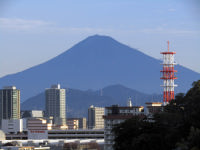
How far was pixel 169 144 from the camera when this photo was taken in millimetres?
59500

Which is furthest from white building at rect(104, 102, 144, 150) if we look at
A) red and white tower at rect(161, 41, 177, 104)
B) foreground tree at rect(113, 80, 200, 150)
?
foreground tree at rect(113, 80, 200, 150)

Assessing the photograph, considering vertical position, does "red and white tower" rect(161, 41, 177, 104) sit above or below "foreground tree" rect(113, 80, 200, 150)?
above

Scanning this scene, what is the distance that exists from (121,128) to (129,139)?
301cm

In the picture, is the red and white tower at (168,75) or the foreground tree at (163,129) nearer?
the foreground tree at (163,129)

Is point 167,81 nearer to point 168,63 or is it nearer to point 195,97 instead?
point 168,63

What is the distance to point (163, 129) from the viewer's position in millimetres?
63375

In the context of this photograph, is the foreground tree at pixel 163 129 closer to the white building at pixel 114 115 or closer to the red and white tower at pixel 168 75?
the white building at pixel 114 115

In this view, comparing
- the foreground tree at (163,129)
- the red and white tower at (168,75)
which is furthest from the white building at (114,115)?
the foreground tree at (163,129)

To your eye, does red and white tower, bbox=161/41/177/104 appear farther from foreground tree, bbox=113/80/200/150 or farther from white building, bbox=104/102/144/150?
foreground tree, bbox=113/80/200/150

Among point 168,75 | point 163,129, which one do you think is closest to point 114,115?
point 168,75

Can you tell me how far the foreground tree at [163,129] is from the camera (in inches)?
2344

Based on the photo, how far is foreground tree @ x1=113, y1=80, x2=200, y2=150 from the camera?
5953 cm

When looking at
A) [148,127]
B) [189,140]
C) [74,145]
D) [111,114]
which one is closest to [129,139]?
[148,127]

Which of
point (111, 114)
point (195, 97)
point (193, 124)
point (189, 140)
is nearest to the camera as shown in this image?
point (189, 140)
